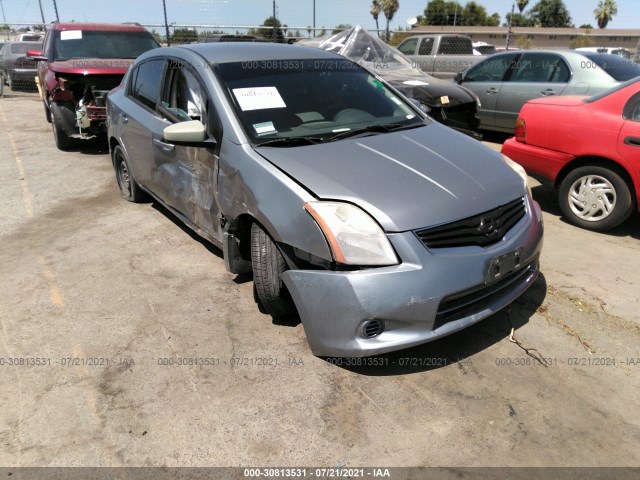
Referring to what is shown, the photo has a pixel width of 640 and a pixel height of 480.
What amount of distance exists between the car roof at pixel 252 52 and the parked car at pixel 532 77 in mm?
4655

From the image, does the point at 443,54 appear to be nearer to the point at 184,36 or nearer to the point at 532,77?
the point at 532,77

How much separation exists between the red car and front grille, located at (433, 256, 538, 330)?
2.18m

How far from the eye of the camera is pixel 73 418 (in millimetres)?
2559

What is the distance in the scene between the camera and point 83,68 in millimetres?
7340

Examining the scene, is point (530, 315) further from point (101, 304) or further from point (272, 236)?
point (101, 304)

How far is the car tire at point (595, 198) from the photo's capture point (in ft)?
15.0

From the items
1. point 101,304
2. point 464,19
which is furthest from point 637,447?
point 464,19

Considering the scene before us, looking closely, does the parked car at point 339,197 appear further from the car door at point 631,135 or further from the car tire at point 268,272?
the car door at point 631,135

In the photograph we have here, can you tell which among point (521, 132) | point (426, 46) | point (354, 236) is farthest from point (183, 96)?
point (426, 46)

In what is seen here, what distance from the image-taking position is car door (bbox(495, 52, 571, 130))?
7560 mm

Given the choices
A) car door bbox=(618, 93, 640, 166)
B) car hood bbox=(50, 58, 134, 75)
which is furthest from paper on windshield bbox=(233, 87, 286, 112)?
car hood bbox=(50, 58, 134, 75)

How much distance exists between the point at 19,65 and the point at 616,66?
17432 mm

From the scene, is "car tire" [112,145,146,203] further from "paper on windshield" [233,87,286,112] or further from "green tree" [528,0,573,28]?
"green tree" [528,0,573,28]

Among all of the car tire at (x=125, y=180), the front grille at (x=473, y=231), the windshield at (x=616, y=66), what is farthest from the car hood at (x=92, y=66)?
the windshield at (x=616, y=66)
